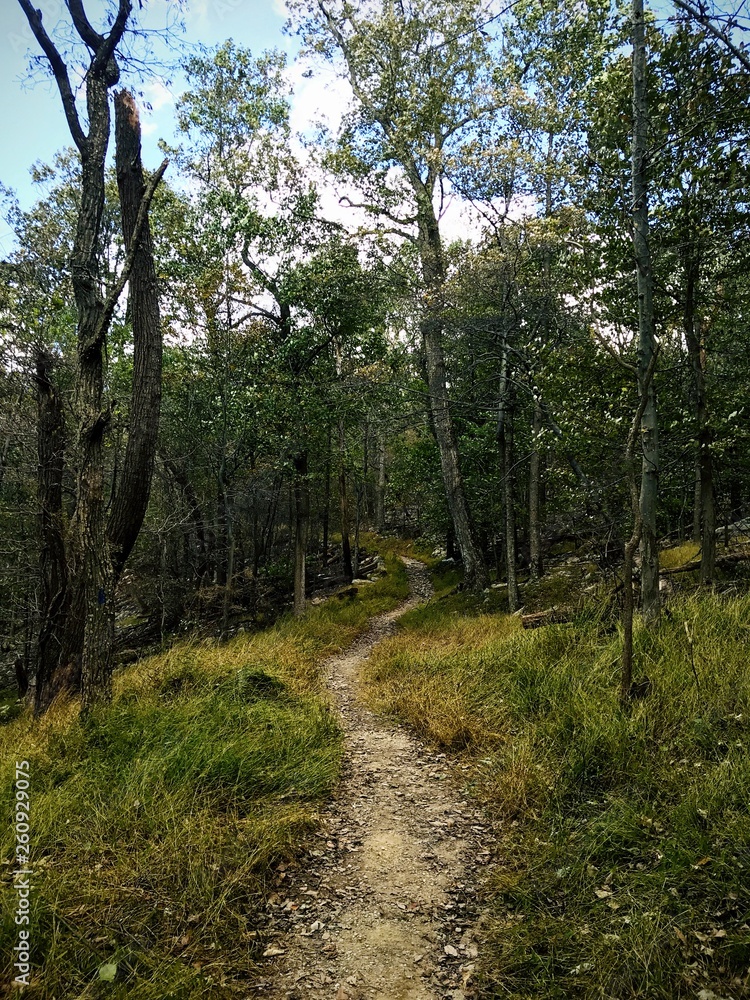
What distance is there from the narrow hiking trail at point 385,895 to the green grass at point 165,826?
224 mm

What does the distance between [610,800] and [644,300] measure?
16.4 ft

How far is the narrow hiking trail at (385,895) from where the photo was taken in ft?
9.72

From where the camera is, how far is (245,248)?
1340 cm

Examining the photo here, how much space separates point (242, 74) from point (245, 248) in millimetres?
5199

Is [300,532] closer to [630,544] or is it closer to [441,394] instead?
[441,394]

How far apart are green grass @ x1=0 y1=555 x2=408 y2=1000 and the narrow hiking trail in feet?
0.74

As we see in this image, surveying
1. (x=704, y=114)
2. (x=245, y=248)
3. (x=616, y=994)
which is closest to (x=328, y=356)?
(x=245, y=248)

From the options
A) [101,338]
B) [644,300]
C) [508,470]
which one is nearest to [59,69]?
[101,338]

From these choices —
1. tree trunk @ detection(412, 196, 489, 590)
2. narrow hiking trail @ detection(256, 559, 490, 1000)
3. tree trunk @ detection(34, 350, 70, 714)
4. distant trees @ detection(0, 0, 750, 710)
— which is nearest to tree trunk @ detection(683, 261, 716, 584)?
distant trees @ detection(0, 0, 750, 710)

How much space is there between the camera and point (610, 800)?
3830 millimetres

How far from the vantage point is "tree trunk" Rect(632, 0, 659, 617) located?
560cm

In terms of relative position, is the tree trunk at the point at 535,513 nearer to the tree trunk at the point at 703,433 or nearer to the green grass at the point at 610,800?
the tree trunk at the point at 703,433

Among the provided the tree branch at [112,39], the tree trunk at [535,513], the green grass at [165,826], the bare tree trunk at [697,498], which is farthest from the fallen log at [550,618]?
the tree branch at [112,39]

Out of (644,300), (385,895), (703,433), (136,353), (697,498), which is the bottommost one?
(385,895)
